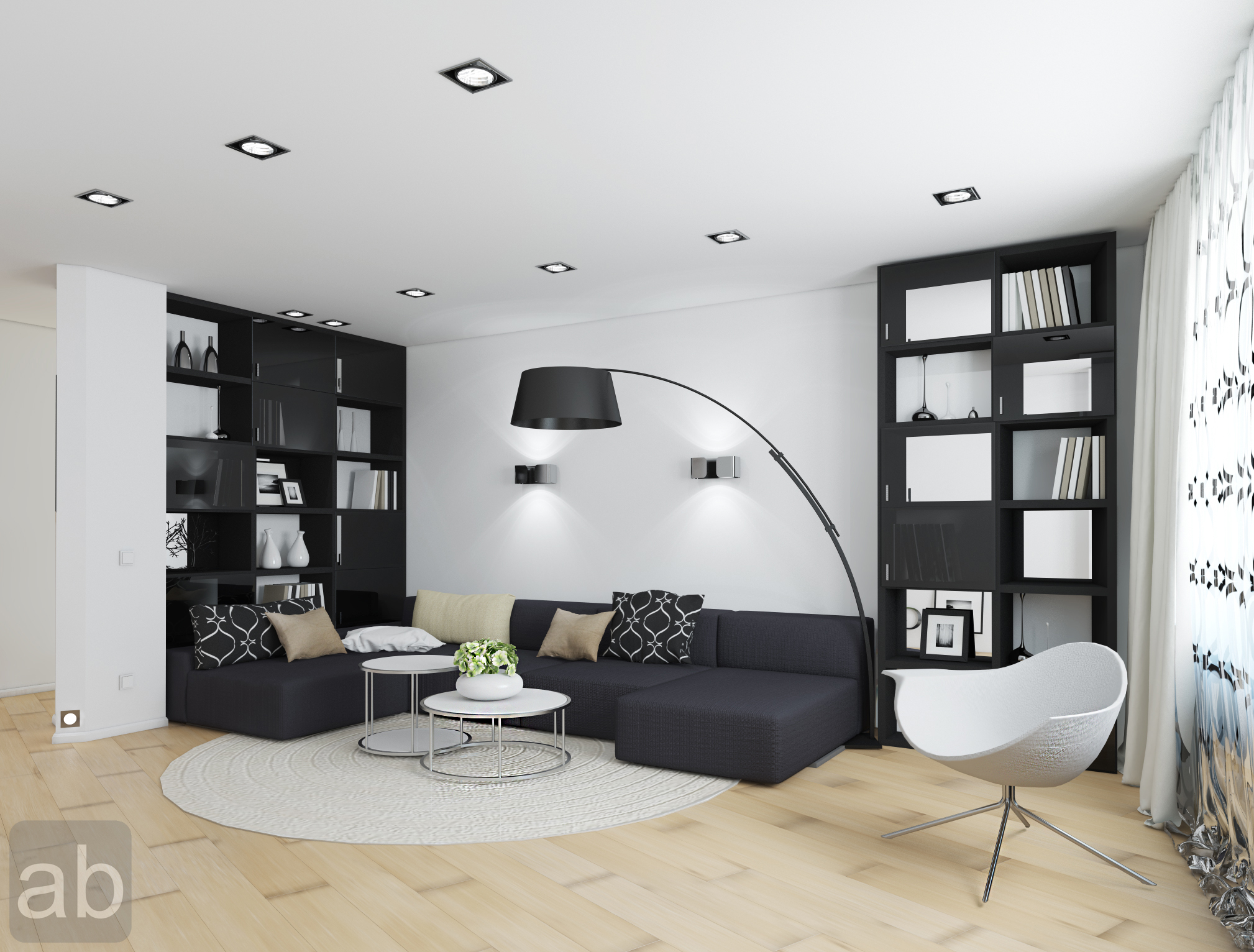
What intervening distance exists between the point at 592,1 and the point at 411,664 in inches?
144

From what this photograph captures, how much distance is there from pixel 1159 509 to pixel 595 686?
9.83ft

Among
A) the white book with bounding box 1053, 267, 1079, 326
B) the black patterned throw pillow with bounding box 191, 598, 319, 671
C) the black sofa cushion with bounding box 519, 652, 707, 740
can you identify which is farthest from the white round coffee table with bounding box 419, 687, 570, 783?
the white book with bounding box 1053, 267, 1079, 326

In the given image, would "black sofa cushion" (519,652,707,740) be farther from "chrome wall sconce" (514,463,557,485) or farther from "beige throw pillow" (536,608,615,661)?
"chrome wall sconce" (514,463,557,485)

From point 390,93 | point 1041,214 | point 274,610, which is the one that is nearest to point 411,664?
point 274,610

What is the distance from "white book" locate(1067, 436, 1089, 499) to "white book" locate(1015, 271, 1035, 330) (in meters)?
0.68

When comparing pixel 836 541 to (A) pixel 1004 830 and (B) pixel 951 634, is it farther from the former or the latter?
(A) pixel 1004 830

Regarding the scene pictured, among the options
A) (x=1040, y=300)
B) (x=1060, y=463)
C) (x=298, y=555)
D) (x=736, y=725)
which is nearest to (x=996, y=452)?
(x=1060, y=463)

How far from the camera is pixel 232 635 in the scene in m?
5.61

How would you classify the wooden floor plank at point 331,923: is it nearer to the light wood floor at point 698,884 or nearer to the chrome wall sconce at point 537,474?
the light wood floor at point 698,884

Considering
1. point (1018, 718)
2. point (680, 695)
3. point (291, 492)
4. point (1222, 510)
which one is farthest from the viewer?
point (291, 492)

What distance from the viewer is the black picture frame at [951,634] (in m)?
4.93

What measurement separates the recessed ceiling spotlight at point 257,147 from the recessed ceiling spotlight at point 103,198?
935 mm

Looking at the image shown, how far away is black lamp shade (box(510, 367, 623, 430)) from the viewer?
14.6 feet

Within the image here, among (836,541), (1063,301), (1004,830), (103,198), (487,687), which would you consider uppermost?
(103,198)
